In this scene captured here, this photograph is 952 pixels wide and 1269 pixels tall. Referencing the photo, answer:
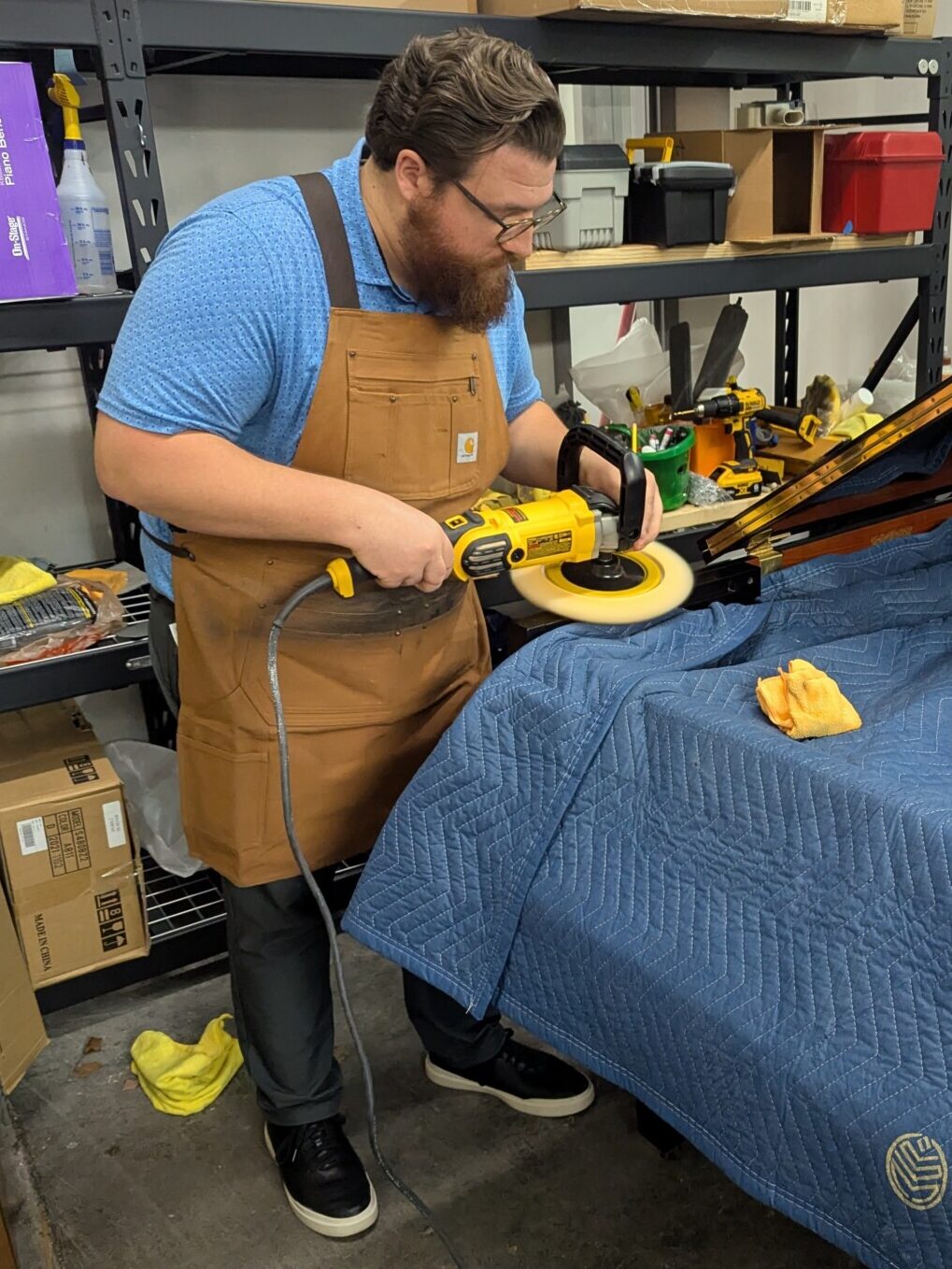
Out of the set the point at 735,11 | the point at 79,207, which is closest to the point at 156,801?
the point at 79,207

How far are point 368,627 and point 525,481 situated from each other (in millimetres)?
389

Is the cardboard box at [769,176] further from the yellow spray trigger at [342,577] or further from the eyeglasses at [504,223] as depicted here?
the yellow spray trigger at [342,577]

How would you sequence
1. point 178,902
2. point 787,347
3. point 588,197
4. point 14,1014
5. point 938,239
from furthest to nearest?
point 787,347 < point 938,239 < point 178,902 < point 588,197 < point 14,1014

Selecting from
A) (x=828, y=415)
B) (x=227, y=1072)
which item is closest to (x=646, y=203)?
(x=828, y=415)

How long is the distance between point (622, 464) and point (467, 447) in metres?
0.18

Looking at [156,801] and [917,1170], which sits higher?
[917,1170]

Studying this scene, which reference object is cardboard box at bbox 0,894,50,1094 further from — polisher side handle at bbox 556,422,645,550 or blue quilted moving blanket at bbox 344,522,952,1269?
polisher side handle at bbox 556,422,645,550

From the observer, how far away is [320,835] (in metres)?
1.37

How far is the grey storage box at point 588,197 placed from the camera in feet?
5.89

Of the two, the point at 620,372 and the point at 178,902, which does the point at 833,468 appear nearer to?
the point at 620,372

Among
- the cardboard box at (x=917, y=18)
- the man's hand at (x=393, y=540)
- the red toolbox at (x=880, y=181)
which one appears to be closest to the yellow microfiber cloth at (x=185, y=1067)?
the man's hand at (x=393, y=540)

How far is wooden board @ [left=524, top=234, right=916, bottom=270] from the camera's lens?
1810mm

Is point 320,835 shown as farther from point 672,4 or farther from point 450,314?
point 672,4

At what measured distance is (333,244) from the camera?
1.13 m
